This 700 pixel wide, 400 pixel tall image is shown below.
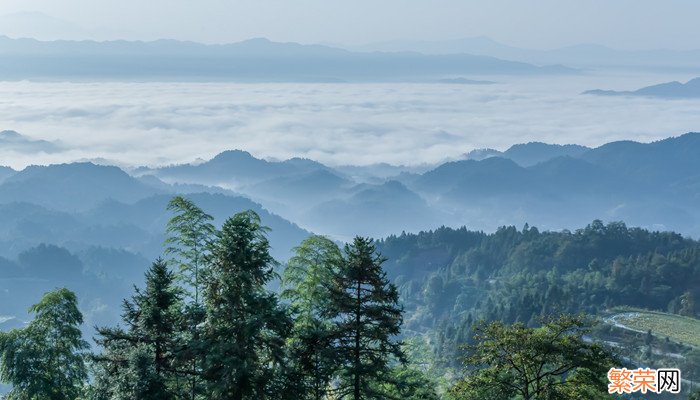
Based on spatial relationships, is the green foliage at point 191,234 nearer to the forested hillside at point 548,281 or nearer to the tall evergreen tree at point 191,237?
the tall evergreen tree at point 191,237

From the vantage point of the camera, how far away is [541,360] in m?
24.4

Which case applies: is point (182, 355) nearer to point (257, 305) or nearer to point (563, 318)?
point (257, 305)

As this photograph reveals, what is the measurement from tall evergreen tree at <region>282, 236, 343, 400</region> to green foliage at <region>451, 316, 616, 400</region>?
13.9 ft

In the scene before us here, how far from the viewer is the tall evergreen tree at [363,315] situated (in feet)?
81.3

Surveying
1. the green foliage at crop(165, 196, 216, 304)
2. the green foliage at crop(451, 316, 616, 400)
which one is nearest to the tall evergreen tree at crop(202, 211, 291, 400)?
the green foliage at crop(165, 196, 216, 304)

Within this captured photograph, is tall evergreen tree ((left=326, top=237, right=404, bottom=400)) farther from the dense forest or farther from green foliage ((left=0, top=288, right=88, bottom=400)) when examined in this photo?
green foliage ((left=0, top=288, right=88, bottom=400))

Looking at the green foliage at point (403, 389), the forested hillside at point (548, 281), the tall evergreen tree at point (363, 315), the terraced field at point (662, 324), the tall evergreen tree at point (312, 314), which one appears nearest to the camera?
the tall evergreen tree at point (363, 315)

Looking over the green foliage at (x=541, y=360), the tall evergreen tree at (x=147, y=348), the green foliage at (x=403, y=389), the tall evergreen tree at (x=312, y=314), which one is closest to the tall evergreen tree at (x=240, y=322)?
the tall evergreen tree at (x=312, y=314)

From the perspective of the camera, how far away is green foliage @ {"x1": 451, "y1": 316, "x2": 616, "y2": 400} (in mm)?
24250

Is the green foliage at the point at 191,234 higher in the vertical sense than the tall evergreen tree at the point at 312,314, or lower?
higher

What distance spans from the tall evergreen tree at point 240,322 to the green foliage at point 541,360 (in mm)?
5910

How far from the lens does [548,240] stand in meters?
176

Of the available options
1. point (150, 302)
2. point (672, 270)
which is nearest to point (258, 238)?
point (150, 302)

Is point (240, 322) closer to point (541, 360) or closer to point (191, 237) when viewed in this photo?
point (191, 237)
